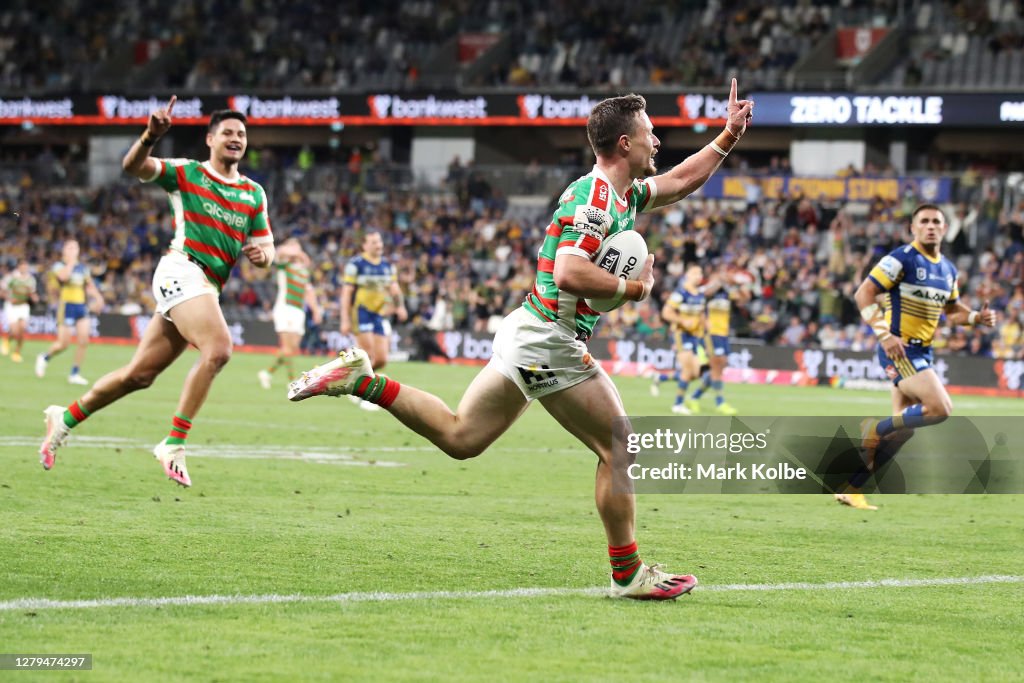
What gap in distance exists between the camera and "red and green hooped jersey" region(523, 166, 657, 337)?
7247 mm

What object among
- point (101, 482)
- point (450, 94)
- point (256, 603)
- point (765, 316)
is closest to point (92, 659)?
point (256, 603)

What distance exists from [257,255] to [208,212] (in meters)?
0.49

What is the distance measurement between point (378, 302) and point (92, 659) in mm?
17144

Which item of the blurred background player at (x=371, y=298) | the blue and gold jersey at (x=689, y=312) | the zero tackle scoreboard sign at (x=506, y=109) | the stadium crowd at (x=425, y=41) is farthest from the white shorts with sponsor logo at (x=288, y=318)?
the stadium crowd at (x=425, y=41)

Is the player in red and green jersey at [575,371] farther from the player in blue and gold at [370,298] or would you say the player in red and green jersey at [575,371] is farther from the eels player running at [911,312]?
the player in blue and gold at [370,298]

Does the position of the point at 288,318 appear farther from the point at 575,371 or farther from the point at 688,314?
the point at 575,371

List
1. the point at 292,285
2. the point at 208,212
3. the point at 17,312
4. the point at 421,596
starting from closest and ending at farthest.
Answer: the point at 421,596
the point at 208,212
the point at 292,285
the point at 17,312

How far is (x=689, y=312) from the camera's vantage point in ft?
83.0

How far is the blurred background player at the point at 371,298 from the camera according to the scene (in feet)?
74.1

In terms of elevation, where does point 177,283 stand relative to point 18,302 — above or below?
above

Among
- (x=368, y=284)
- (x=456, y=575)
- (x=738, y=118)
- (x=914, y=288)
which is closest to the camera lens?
(x=456, y=575)

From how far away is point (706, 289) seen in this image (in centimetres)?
2550

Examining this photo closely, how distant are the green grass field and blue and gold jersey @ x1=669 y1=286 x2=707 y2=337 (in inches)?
404

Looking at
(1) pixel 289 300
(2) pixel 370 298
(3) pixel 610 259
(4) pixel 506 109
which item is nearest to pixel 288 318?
(1) pixel 289 300
